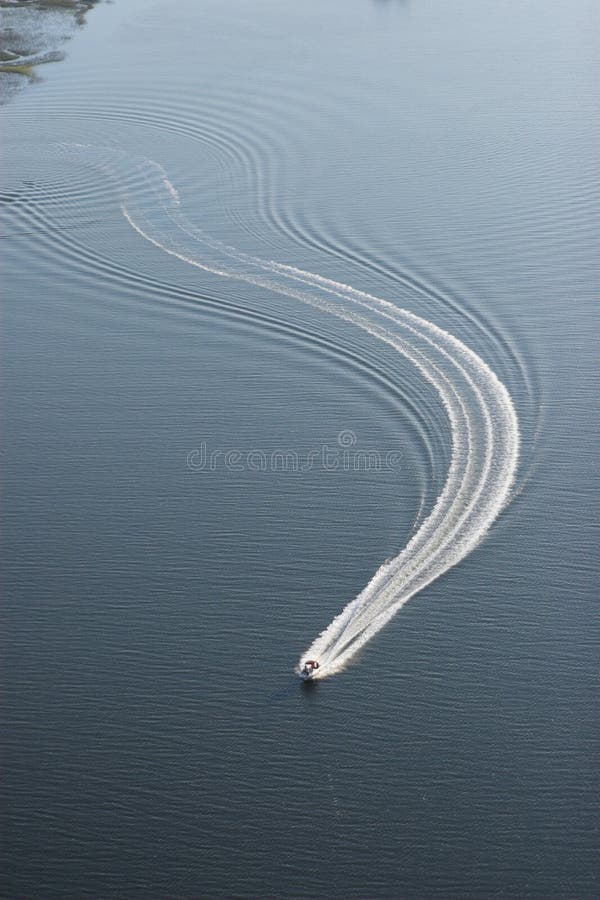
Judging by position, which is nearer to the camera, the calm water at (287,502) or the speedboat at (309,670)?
the calm water at (287,502)

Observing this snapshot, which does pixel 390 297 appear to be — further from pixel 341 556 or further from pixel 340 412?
pixel 341 556

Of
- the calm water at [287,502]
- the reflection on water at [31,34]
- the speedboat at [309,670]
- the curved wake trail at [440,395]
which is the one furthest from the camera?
the reflection on water at [31,34]

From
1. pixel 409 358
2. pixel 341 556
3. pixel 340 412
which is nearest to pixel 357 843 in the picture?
pixel 341 556

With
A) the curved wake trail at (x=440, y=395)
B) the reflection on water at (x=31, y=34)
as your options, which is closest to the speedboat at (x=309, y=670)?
the curved wake trail at (x=440, y=395)

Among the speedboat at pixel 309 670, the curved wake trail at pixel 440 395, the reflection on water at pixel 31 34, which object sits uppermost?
the reflection on water at pixel 31 34

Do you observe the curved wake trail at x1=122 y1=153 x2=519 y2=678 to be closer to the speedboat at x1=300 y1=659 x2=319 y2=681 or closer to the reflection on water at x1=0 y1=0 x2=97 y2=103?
the speedboat at x1=300 y1=659 x2=319 y2=681

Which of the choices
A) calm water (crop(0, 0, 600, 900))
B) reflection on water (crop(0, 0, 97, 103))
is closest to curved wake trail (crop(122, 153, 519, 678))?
calm water (crop(0, 0, 600, 900))

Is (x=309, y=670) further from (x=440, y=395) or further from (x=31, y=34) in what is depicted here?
(x=31, y=34)

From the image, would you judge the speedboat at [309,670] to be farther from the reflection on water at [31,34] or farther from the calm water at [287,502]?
the reflection on water at [31,34]
